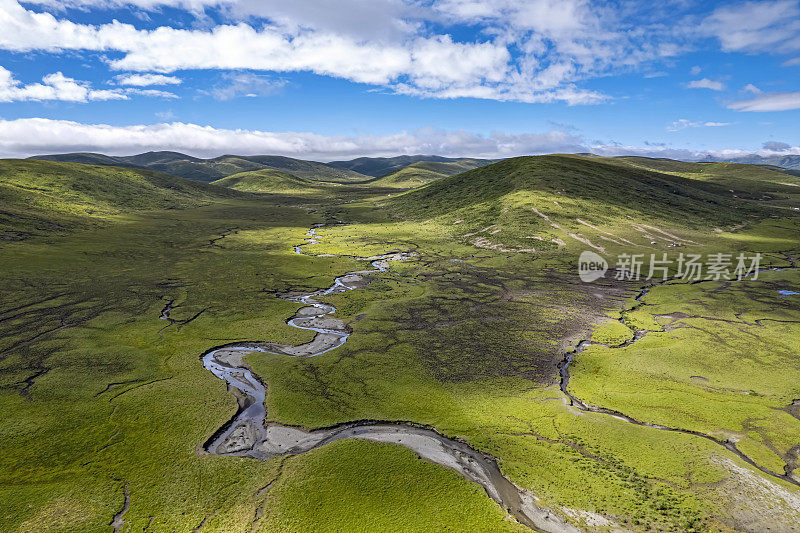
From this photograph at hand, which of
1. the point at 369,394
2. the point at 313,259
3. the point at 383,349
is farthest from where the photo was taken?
the point at 313,259

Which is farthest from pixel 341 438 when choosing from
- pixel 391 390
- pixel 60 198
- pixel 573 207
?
pixel 60 198

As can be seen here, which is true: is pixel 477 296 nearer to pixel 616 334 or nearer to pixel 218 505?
pixel 616 334

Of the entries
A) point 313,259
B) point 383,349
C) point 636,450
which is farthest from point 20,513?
point 313,259

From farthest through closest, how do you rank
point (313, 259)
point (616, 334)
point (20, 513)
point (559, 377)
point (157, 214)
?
point (157, 214), point (313, 259), point (616, 334), point (559, 377), point (20, 513)

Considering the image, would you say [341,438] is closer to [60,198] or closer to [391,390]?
[391,390]

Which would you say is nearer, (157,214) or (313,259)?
(313,259)
